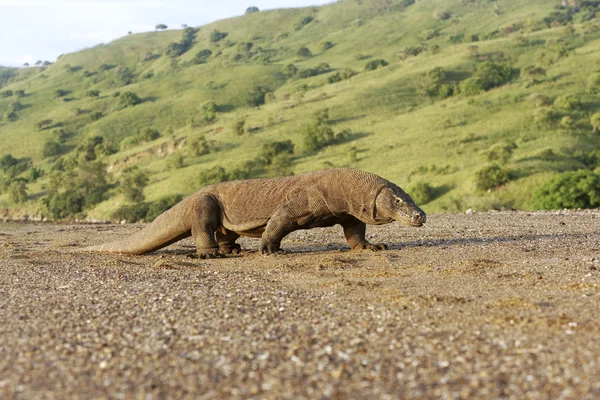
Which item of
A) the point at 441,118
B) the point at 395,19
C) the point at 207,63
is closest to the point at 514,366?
the point at 441,118

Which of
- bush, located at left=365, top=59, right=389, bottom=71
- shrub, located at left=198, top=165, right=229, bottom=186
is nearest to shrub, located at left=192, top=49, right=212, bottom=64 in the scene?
bush, located at left=365, top=59, right=389, bottom=71

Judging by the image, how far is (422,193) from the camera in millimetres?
41562

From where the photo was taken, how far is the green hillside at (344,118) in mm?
47438

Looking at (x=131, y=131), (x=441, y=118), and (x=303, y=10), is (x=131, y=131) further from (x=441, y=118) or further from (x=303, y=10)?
(x=303, y=10)

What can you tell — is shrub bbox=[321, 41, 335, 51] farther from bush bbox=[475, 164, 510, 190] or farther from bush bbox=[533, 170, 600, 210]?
bush bbox=[533, 170, 600, 210]

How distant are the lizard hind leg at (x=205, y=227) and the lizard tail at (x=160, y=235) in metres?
0.26

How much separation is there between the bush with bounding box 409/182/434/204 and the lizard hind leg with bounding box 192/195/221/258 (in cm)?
2953

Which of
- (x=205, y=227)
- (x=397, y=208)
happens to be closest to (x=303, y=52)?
(x=205, y=227)

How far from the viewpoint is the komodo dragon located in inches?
467

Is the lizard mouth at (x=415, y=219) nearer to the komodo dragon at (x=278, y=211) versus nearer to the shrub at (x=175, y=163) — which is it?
the komodo dragon at (x=278, y=211)

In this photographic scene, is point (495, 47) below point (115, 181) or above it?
above

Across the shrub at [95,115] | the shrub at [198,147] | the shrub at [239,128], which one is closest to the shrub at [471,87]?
the shrub at [239,128]

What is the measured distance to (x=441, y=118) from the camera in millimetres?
62719

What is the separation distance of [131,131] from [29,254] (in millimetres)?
75275
